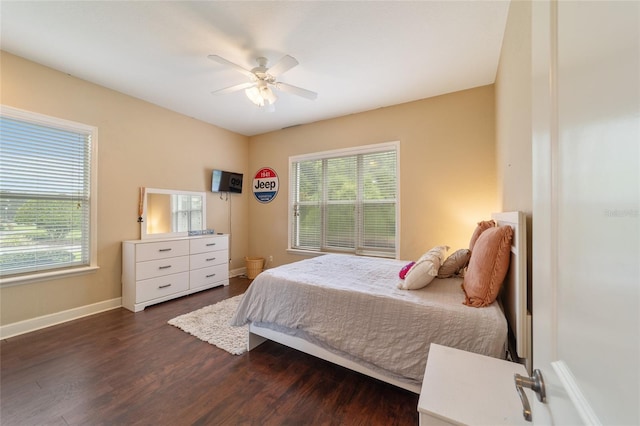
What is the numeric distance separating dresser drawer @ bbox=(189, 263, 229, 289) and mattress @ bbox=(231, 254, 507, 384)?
1.82 metres

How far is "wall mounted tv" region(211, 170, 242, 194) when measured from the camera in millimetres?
4215

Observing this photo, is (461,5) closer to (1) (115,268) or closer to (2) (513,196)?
(2) (513,196)

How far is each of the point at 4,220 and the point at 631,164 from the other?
13.1 ft

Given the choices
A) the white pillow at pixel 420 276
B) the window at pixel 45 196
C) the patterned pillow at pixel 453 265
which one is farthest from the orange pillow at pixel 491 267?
the window at pixel 45 196

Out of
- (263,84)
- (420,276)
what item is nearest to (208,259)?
(263,84)

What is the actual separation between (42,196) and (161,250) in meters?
1.26

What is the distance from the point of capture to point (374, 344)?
1.57 meters

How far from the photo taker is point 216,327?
2.55 metres

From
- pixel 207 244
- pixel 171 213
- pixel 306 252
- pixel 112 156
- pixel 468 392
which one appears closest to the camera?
pixel 468 392

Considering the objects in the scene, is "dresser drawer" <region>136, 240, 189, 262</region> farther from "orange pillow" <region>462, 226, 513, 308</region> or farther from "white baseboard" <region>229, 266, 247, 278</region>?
"orange pillow" <region>462, 226, 513, 308</region>

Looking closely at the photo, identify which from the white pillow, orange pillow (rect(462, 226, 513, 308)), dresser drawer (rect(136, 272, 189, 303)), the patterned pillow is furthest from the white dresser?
orange pillow (rect(462, 226, 513, 308))

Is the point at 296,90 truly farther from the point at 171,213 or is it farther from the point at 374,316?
the point at 171,213

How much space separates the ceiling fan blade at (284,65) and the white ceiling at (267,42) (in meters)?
0.24

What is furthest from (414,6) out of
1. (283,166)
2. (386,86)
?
(283,166)
